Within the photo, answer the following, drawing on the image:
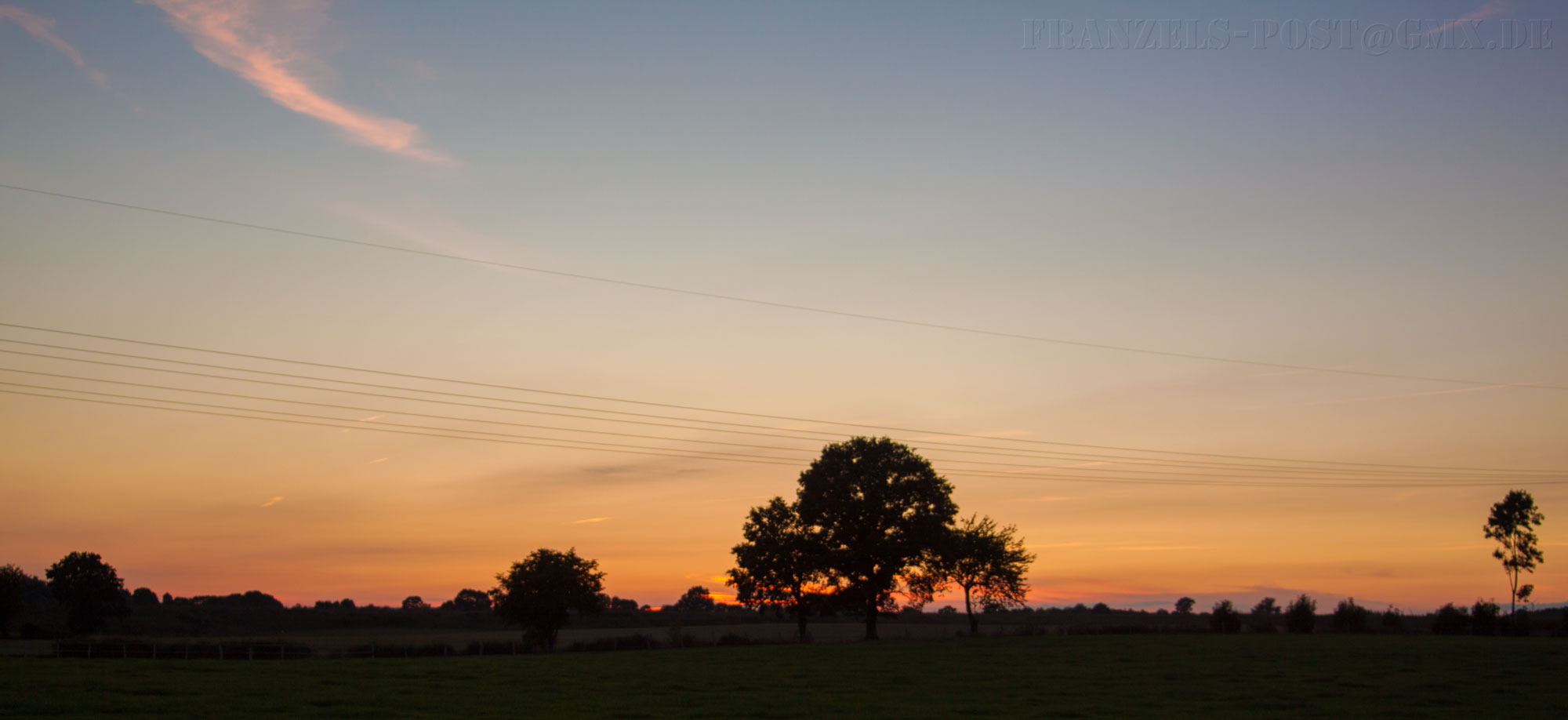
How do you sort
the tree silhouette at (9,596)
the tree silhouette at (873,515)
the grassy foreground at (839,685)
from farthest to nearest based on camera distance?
the tree silhouette at (9,596) < the tree silhouette at (873,515) < the grassy foreground at (839,685)

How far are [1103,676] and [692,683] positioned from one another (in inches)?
672

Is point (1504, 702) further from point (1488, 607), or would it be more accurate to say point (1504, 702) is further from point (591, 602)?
point (1488, 607)

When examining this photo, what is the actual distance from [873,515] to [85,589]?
99.2 m

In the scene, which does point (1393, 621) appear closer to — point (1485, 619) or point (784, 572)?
point (1485, 619)

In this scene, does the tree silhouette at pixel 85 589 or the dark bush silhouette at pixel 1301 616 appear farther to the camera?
the tree silhouette at pixel 85 589

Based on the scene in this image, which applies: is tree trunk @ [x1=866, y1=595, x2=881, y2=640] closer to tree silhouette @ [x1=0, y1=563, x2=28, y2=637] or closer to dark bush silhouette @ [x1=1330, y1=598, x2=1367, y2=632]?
dark bush silhouette @ [x1=1330, y1=598, x2=1367, y2=632]

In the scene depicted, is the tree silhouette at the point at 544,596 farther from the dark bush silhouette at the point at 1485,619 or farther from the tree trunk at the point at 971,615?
the dark bush silhouette at the point at 1485,619

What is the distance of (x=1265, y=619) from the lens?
8762cm

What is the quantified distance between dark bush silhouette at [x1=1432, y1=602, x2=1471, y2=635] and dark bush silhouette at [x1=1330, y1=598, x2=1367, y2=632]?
214 inches

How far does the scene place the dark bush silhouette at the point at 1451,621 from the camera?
82.9 meters

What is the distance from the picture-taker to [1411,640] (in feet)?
211

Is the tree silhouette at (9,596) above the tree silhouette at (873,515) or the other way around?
the other way around

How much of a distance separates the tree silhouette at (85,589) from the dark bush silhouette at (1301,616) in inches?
5171

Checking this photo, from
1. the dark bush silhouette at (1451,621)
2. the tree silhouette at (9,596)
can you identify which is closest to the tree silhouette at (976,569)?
the dark bush silhouette at (1451,621)
